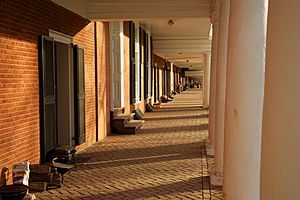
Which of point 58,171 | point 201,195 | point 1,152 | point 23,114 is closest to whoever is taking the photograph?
point 1,152

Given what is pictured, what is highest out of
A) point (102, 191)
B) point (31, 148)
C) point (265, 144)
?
point (265, 144)

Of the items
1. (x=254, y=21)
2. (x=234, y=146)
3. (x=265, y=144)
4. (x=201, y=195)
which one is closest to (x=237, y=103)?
(x=234, y=146)

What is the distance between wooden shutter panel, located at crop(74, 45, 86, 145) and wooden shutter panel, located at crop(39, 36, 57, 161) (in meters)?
1.41

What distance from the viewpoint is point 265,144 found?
1862 mm

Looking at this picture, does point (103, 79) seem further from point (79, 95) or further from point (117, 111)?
point (79, 95)

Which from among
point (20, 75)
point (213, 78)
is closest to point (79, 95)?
point (20, 75)

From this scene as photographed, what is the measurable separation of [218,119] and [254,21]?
3.61 m

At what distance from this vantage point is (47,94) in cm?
752

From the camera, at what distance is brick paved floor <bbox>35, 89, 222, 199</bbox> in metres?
6.26

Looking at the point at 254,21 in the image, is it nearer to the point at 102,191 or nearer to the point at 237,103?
the point at 237,103

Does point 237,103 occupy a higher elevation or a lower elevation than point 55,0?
lower

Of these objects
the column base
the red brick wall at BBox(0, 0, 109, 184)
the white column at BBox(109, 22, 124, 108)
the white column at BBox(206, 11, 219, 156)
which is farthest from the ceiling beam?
the column base

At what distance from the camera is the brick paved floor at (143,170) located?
6262mm

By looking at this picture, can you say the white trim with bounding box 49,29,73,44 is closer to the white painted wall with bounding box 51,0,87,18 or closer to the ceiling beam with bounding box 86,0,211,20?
the white painted wall with bounding box 51,0,87,18
